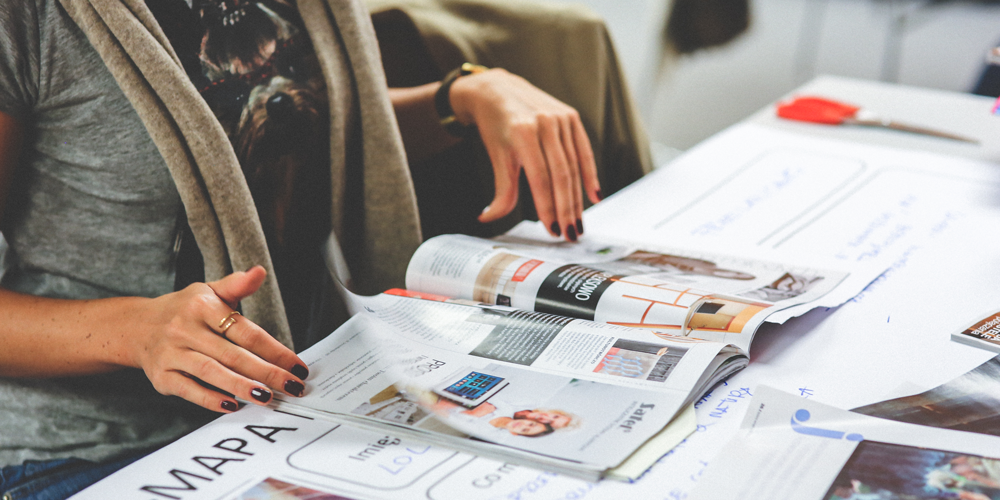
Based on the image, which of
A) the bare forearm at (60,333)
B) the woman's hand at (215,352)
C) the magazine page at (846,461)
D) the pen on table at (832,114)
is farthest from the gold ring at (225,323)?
the pen on table at (832,114)

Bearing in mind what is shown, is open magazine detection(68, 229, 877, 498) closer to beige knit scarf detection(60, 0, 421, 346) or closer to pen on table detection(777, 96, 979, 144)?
beige knit scarf detection(60, 0, 421, 346)

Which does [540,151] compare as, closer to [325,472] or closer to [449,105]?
[449,105]

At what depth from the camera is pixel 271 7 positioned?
0.77 metres

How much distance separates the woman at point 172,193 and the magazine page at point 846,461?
0.27m

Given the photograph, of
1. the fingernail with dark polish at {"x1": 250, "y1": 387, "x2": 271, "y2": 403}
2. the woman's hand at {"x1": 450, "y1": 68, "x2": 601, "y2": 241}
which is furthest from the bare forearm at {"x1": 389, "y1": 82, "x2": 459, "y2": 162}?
the fingernail with dark polish at {"x1": 250, "y1": 387, "x2": 271, "y2": 403}

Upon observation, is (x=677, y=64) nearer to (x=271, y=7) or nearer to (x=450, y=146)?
(x=450, y=146)

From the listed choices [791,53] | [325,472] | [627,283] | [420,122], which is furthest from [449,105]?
[791,53]

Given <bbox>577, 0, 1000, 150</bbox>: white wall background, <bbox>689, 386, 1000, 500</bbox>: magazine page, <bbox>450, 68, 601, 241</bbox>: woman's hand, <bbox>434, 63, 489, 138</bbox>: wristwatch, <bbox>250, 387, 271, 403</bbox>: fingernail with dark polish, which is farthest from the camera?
<bbox>577, 0, 1000, 150</bbox>: white wall background

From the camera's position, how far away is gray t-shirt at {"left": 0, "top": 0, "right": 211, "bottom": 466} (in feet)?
2.03

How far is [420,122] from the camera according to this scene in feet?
3.23

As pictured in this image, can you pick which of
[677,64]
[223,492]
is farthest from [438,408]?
[677,64]

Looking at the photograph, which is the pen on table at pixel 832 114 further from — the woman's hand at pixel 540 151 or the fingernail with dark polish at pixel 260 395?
the fingernail with dark polish at pixel 260 395

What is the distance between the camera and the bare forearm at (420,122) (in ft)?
3.14

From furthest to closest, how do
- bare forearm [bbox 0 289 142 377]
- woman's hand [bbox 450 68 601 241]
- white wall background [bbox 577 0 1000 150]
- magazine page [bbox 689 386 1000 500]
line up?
white wall background [bbox 577 0 1000 150] → woman's hand [bbox 450 68 601 241] → bare forearm [bbox 0 289 142 377] → magazine page [bbox 689 386 1000 500]
